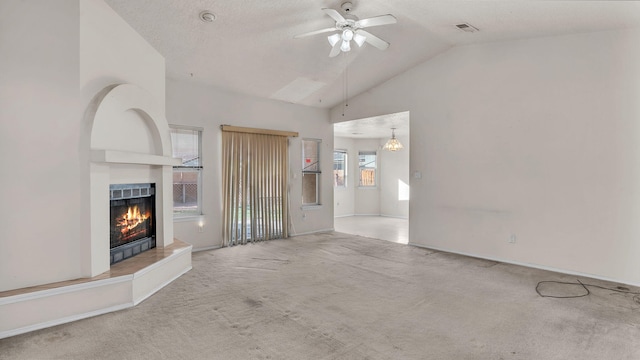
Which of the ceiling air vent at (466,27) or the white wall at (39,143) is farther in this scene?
the ceiling air vent at (466,27)

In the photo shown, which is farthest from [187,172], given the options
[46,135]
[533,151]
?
[533,151]

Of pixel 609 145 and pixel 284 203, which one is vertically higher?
pixel 609 145

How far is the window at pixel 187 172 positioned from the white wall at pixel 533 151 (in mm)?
3647

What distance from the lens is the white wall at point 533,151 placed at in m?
3.79

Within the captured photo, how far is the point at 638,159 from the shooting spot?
3.68 m

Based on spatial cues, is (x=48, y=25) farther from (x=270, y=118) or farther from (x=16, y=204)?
(x=270, y=118)

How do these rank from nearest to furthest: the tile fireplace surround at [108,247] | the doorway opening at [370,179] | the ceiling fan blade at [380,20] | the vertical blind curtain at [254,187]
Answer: the tile fireplace surround at [108,247]
the ceiling fan blade at [380,20]
the vertical blind curtain at [254,187]
the doorway opening at [370,179]

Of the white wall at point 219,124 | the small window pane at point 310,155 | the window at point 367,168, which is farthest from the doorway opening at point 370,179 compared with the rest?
the white wall at point 219,124

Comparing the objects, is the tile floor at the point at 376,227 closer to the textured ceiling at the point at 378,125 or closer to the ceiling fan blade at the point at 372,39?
the textured ceiling at the point at 378,125

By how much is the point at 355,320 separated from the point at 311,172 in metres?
4.46

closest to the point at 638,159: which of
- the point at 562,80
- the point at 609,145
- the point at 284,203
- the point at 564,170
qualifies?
the point at 609,145

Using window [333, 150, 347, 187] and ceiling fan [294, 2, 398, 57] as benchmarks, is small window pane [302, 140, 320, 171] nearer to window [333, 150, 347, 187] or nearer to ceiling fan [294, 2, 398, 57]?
window [333, 150, 347, 187]

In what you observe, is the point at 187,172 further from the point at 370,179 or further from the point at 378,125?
the point at 370,179

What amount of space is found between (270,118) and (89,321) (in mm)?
4311
